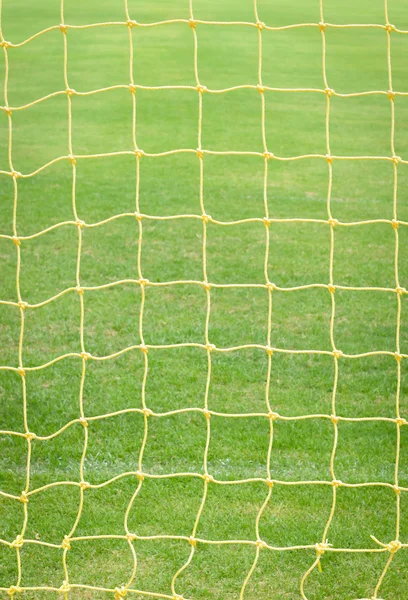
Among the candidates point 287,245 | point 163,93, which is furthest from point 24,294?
point 163,93

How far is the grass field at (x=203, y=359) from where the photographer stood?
2527mm

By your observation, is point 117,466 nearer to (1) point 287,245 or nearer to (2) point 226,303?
(2) point 226,303

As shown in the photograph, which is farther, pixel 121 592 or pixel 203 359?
pixel 203 359

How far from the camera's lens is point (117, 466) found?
2947 mm

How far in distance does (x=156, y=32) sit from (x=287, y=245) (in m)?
8.63

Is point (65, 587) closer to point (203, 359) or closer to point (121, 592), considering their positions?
point (121, 592)

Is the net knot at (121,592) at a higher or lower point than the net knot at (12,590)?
higher

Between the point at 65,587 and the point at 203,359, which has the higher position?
the point at 65,587

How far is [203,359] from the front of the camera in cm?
378

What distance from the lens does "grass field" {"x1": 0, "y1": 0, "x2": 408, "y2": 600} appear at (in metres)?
2.53

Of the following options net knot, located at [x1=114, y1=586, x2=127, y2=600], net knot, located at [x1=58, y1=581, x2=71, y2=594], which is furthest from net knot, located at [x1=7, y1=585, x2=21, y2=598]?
net knot, located at [x1=114, y1=586, x2=127, y2=600]

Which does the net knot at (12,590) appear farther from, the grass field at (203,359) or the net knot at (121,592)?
the net knot at (121,592)

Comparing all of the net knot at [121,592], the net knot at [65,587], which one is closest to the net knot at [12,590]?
the net knot at [65,587]

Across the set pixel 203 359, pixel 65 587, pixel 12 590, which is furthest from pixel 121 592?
pixel 203 359
